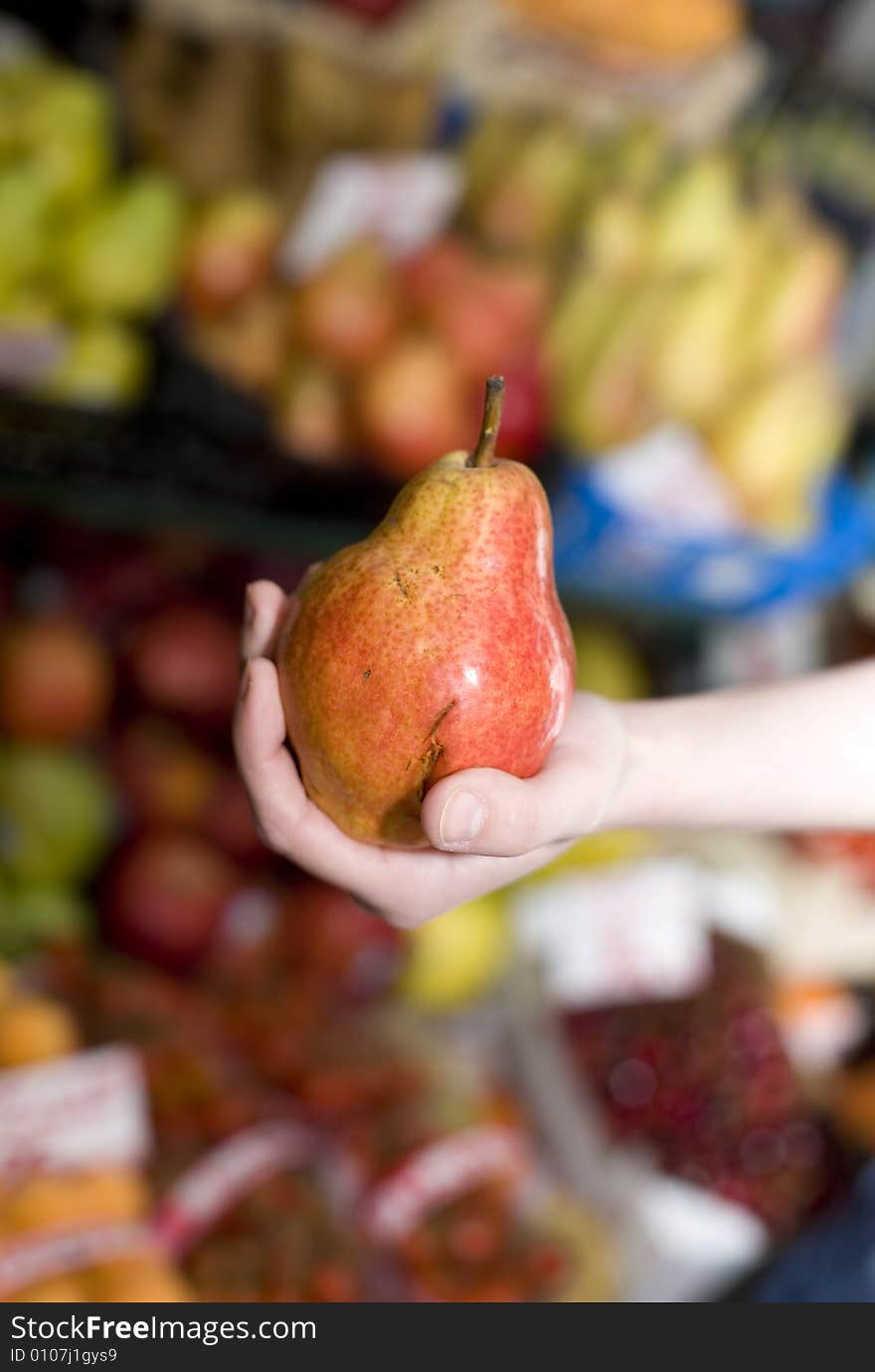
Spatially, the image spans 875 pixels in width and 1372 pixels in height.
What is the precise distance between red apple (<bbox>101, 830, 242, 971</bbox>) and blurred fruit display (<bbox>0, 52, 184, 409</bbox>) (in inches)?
29.2

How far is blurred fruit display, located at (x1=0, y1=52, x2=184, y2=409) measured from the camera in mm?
1972

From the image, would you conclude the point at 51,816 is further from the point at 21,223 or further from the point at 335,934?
the point at 21,223

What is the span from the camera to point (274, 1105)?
5.54ft

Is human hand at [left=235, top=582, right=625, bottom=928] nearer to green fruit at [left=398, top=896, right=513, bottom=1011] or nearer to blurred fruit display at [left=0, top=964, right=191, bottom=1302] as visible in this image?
blurred fruit display at [left=0, top=964, right=191, bottom=1302]

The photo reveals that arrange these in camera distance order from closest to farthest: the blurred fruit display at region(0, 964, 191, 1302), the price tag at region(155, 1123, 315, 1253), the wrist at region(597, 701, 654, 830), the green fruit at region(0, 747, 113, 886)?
the wrist at region(597, 701, 654, 830) < the blurred fruit display at region(0, 964, 191, 1302) < the price tag at region(155, 1123, 315, 1253) < the green fruit at region(0, 747, 113, 886)

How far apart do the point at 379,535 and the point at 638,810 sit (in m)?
0.37

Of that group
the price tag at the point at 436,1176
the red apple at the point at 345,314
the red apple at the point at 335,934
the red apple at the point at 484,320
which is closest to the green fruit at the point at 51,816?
the red apple at the point at 335,934

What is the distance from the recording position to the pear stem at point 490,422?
805 millimetres

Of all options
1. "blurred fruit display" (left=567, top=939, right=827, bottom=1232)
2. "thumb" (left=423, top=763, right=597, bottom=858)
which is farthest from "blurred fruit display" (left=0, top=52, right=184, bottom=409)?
"blurred fruit display" (left=567, top=939, right=827, bottom=1232)

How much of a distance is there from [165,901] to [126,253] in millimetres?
1134

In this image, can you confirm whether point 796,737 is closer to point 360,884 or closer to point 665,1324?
point 360,884

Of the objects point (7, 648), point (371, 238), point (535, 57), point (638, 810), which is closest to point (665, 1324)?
point (638, 810)

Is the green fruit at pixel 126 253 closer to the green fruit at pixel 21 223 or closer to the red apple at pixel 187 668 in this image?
the green fruit at pixel 21 223

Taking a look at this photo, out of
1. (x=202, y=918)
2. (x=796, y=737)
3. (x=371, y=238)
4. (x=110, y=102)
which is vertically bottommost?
(x=796, y=737)
